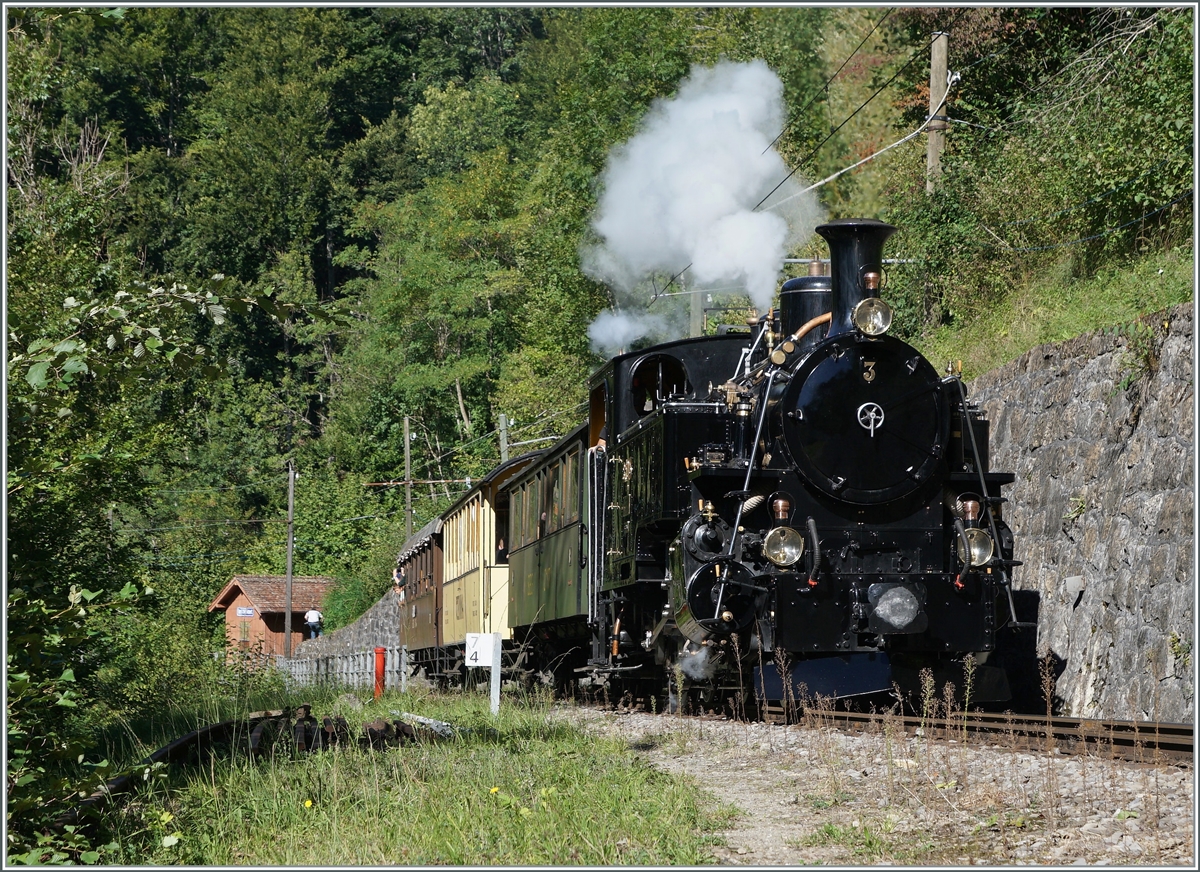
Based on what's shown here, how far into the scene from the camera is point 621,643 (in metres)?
11.4

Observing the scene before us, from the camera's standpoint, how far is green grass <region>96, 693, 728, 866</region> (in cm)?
559

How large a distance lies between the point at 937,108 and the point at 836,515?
39.3 ft

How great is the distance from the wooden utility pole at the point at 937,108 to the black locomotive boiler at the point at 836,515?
10447 mm

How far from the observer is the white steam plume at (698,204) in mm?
21531

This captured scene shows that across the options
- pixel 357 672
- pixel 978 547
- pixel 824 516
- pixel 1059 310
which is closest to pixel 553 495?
pixel 824 516

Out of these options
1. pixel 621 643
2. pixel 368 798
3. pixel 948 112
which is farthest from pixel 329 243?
pixel 368 798

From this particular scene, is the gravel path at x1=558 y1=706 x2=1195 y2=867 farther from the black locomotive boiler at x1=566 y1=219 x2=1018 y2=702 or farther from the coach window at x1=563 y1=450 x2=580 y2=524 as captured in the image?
the coach window at x1=563 y1=450 x2=580 y2=524

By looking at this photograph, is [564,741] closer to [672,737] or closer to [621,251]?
[672,737]

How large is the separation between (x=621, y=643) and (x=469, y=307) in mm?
33520

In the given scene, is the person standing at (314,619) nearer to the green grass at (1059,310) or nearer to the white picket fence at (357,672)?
the white picket fence at (357,672)

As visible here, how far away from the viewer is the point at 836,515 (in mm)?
9500

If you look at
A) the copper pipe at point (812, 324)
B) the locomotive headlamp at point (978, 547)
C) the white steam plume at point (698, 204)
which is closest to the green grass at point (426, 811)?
the locomotive headlamp at point (978, 547)

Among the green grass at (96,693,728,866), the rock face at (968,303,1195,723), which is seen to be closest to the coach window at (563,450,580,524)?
the rock face at (968,303,1195,723)

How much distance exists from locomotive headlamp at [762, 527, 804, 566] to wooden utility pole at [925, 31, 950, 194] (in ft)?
39.1
